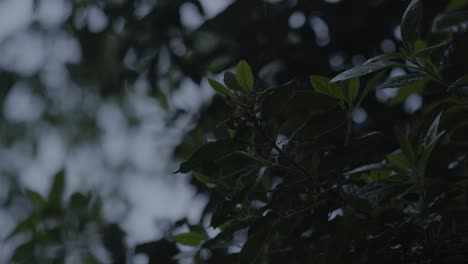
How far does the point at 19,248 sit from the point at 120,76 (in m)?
0.55

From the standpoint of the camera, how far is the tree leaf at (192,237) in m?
0.85

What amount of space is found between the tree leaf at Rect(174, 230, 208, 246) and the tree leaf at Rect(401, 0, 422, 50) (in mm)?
383

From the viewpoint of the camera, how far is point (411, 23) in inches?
25.0

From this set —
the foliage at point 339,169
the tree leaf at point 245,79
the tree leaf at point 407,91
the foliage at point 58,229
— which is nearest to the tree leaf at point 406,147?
the foliage at point 339,169

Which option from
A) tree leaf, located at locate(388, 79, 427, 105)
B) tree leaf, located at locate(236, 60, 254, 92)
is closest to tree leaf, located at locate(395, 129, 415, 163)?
tree leaf, located at locate(236, 60, 254, 92)

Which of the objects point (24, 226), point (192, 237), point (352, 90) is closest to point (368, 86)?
point (352, 90)

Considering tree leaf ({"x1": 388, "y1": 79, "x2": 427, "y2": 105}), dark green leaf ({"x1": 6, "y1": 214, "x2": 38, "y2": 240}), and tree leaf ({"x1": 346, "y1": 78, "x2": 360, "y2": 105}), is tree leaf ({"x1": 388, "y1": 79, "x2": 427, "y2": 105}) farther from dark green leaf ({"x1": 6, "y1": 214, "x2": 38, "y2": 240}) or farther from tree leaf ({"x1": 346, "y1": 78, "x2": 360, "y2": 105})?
dark green leaf ({"x1": 6, "y1": 214, "x2": 38, "y2": 240})

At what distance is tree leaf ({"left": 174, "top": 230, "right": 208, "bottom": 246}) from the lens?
85cm

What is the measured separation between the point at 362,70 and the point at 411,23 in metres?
0.08

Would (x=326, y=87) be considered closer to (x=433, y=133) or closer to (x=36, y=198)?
(x=433, y=133)

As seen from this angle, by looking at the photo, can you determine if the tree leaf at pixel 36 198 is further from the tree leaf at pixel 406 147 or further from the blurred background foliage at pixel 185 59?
the tree leaf at pixel 406 147

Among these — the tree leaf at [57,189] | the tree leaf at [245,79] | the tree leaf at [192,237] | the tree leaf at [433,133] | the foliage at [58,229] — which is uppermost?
the tree leaf at [57,189]

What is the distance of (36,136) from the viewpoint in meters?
2.55

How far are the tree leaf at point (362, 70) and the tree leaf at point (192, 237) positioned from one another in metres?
0.33
